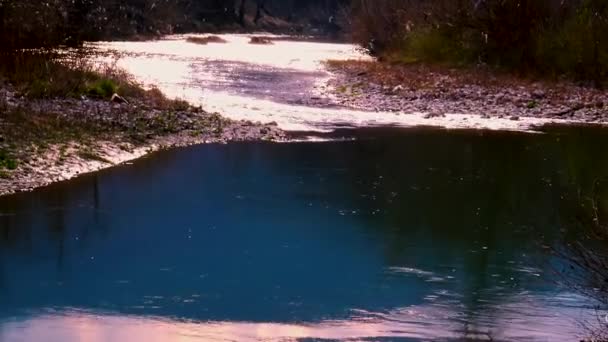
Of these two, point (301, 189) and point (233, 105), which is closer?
point (301, 189)

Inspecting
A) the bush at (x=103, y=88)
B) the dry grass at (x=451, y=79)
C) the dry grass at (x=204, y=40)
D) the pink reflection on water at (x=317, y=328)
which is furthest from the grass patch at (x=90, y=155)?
the dry grass at (x=204, y=40)

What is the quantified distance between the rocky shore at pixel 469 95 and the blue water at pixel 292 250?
9687mm

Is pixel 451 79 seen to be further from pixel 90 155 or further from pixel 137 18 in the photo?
pixel 137 18

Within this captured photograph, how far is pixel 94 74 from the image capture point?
93.2 feet

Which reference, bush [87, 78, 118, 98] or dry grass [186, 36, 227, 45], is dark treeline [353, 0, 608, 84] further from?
dry grass [186, 36, 227, 45]

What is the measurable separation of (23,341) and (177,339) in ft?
4.48

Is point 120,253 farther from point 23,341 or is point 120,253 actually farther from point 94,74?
point 94,74

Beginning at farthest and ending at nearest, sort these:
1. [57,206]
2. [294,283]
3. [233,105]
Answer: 1. [233,105]
2. [57,206]
3. [294,283]

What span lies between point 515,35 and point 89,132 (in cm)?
2462

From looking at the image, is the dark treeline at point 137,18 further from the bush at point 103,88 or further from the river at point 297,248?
the river at point 297,248

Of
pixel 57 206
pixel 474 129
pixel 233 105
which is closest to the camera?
pixel 57 206

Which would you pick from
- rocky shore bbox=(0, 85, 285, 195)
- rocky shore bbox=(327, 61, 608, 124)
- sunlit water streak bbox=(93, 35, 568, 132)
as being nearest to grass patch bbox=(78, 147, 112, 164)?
rocky shore bbox=(0, 85, 285, 195)

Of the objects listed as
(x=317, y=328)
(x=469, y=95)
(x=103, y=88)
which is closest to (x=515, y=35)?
(x=469, y=95)

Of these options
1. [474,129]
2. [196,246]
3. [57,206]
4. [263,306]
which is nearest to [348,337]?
[263,306]
